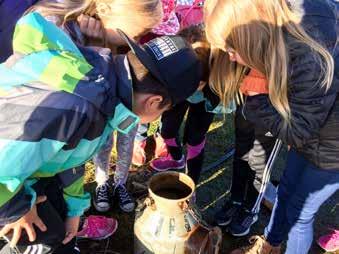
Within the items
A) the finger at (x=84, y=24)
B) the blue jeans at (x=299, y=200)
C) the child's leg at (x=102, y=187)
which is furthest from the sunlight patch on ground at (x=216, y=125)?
the finger at (x=84, y=24)

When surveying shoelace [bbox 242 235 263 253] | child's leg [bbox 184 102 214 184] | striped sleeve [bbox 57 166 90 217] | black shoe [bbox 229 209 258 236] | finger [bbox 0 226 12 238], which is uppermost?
finger [bbox 0 226 12 238]

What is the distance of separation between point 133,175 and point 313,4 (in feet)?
6.74

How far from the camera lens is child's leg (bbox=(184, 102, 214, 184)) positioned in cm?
304

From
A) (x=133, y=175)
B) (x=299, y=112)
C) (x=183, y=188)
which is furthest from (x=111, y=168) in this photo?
(x=299, y=112)

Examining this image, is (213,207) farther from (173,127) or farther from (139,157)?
(139,157)

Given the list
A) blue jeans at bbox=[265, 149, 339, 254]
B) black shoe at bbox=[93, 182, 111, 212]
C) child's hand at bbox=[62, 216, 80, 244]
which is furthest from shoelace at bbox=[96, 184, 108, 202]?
blue jeans at bbox=[265, 149, 339, 254]

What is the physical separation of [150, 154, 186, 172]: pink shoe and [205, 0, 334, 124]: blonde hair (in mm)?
1640

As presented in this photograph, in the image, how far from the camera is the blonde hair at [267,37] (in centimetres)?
191

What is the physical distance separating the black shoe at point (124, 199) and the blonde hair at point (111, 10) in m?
1.24

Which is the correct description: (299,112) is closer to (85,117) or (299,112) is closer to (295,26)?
(295,26)

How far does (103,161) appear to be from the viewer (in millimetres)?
2998

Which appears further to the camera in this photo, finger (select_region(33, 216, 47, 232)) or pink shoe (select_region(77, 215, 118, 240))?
pink shoe (select_region(77, 215, 118, 240))

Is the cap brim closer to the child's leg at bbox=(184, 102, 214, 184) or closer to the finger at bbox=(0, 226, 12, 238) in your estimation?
the finger at bbox=(0, 226, 12, 238)

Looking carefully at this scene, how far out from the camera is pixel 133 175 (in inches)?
140
